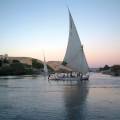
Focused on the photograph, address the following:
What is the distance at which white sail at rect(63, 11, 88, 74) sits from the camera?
6184cm

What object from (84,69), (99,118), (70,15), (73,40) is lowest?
(99,118)

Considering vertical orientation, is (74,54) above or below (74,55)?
above

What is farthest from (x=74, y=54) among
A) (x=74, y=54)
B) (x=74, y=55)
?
(x=74, y=55)

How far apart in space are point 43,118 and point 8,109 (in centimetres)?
429

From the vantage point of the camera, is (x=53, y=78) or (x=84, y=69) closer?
(x=84, y=69)

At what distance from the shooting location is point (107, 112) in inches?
789

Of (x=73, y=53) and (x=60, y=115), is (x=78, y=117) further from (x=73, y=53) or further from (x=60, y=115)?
(x=73, y=53)

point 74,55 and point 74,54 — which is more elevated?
point 74,54

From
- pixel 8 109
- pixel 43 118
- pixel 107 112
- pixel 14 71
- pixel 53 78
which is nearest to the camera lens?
pixel 43 118

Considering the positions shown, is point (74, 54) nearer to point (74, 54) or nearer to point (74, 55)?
point (74, 54)

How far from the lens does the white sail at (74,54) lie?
203 ft

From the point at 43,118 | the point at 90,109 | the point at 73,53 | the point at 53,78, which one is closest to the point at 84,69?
the point at 73,53

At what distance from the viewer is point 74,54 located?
62.2m

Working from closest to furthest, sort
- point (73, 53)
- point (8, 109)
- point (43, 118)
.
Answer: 1. point (43, 118)
2. point (8, 109)
3. point (73, 53)
